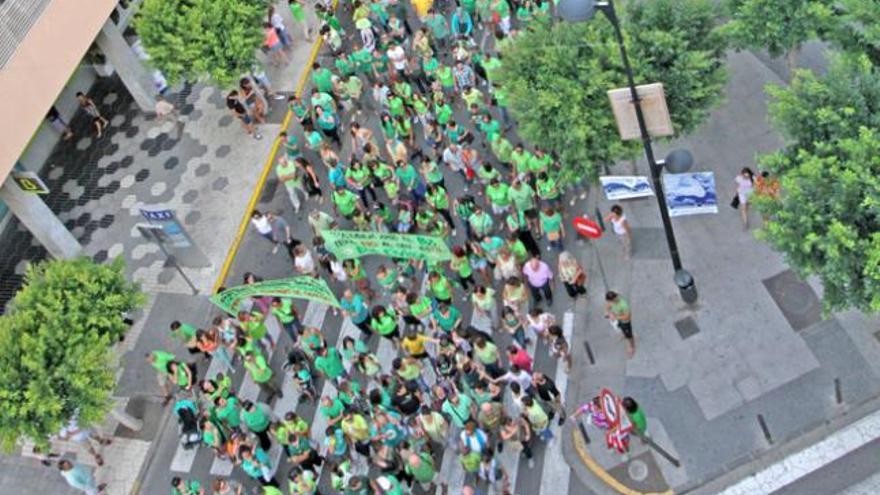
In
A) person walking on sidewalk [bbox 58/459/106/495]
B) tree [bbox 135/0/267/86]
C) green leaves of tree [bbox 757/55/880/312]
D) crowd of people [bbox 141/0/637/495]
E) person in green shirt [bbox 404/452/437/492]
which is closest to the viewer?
green leaves of tree [bbox 757/55/880/312]

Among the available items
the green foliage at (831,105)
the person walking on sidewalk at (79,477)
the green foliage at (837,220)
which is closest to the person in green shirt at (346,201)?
the person walking on sidewalk at (79,477)

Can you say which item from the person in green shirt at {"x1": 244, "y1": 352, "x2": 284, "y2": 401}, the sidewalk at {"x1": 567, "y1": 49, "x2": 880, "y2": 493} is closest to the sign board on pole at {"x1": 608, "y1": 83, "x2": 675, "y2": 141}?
the sidewalk at {"x1": 567, "y1": 49, "x2": 880, "y2": 493}

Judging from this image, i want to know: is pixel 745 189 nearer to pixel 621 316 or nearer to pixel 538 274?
pixel 621 316

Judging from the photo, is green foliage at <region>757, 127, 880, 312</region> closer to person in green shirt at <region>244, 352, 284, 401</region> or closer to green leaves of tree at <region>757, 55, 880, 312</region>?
green leaves of tree at <region>757, 55, 880, 312</region>

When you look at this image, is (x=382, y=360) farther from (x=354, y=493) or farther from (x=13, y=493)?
(x=13, y=493)

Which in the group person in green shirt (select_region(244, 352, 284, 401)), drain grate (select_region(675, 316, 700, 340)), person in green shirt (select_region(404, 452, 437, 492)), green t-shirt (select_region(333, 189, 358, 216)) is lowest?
person in green shirt (select_region(404, 452, 437, 492))

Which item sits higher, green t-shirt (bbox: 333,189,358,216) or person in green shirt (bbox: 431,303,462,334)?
green t-shirt (bbox: 333,189,358,216)

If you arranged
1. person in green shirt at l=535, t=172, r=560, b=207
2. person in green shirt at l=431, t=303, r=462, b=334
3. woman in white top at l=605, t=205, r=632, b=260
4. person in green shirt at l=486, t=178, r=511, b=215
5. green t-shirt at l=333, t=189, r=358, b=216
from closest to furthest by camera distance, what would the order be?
1. person in green shirt at l=431, t=303, r=462, b=334
2. woman in white top at l=605, t=205, r=632, b=260
3. person in green shirt at l=535, t=172, r=560, b=207
4. person in green shirt at l=486, t=178, r=511, b=215
5. green t-shirt at l=333, t=189, r=358, b=216
